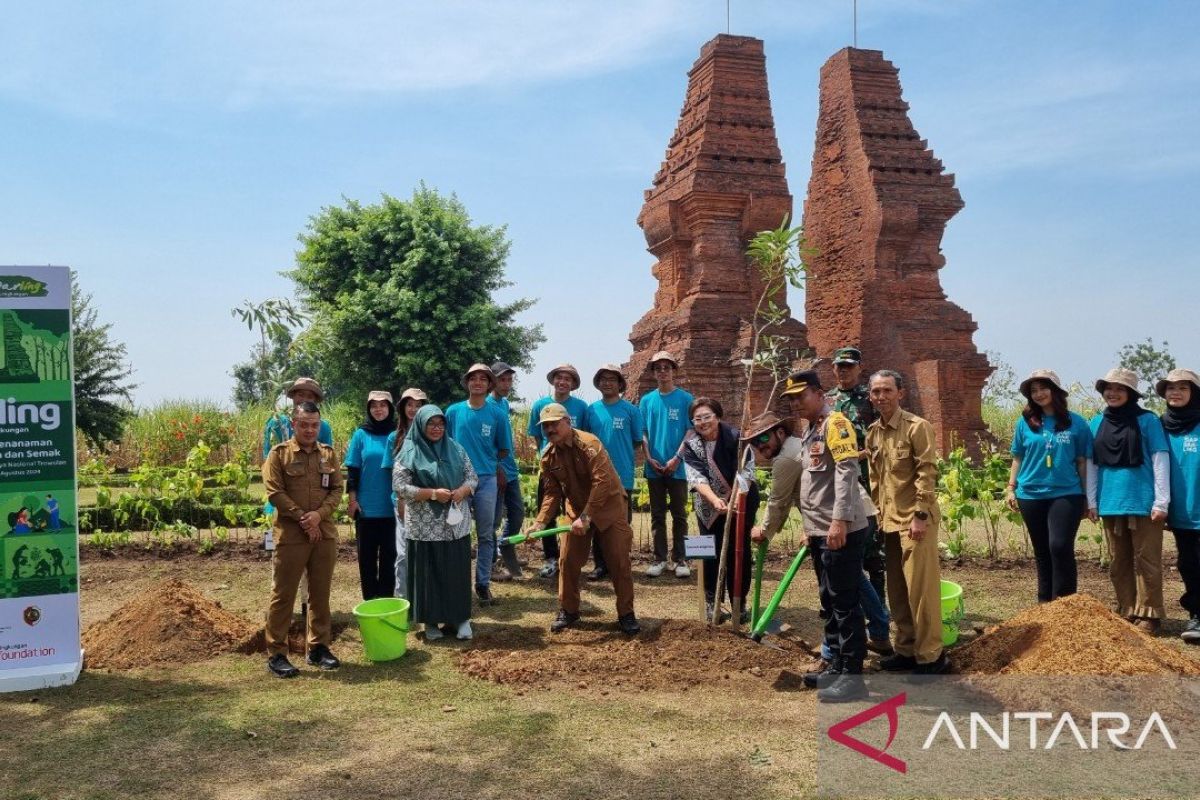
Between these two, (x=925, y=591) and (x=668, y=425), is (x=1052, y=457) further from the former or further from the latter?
(x=668, y=425)

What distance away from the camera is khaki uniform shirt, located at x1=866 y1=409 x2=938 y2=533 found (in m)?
4.73

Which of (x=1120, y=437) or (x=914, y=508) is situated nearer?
(x=914, y=508)

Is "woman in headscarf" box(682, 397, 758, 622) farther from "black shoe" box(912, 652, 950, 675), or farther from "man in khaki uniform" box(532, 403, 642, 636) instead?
"black shoe" box(912, 652, 950, 675)

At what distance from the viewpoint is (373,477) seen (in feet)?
20.2

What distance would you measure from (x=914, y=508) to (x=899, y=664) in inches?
40.4

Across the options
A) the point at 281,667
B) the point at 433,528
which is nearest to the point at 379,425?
the point at 433,528

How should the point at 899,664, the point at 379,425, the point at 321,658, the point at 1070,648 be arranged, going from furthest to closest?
the point at 379,425, the point at 321,658, the point at 899,664, the point at 1070,648

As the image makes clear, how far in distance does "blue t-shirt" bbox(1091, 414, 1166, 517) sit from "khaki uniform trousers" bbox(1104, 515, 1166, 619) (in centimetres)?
12

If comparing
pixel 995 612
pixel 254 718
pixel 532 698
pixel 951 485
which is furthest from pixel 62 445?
pixel 951 485

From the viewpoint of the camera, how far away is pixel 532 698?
470cm

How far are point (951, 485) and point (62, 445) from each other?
810 centimetres

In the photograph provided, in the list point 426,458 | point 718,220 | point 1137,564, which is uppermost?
point 718,220

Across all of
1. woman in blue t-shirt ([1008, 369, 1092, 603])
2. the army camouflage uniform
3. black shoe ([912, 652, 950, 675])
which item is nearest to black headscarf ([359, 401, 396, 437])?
the army camouflage uniform

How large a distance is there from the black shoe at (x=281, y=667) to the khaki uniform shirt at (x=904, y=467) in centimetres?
373
